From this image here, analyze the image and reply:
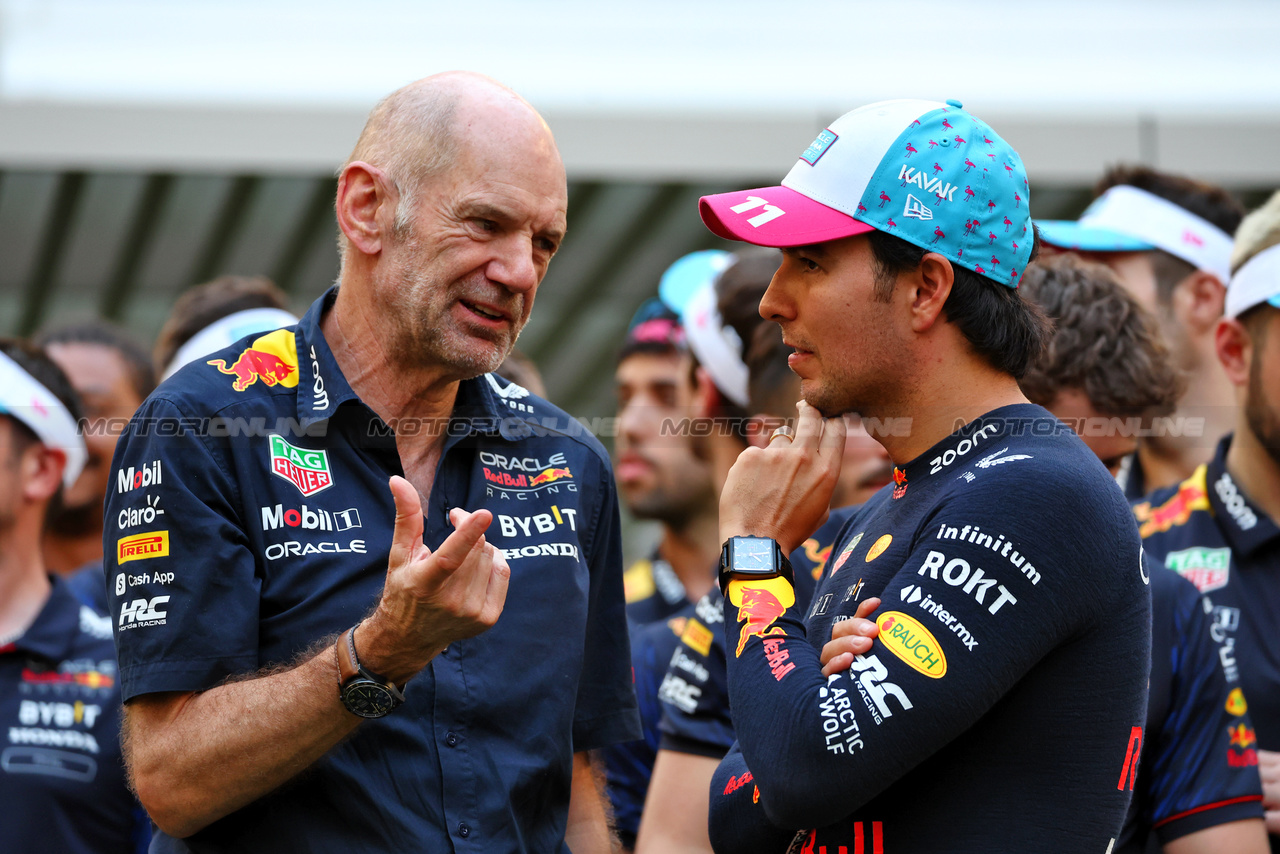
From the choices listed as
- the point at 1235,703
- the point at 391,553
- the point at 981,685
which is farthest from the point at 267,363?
the point at 1235,703

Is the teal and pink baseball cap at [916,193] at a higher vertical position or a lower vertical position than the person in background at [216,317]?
higher

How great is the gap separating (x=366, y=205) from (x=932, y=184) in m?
1.23

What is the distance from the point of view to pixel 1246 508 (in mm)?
3656

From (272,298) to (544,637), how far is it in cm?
319

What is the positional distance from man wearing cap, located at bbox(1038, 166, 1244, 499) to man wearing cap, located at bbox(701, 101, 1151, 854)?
2.46 m

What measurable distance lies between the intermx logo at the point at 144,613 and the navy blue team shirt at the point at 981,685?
1.03 meters

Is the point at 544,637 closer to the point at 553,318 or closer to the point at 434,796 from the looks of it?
the point at 434,796

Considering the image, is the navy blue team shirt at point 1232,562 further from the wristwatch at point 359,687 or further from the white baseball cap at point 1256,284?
the wristwatch at point 359,687

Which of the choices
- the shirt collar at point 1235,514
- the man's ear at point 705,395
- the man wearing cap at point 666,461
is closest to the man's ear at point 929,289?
the shirt collar at point 1235,514

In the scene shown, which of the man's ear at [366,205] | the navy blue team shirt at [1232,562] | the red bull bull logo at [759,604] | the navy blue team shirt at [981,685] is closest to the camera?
the navy blue team shirt at [981,685]

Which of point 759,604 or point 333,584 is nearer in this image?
point 759,604

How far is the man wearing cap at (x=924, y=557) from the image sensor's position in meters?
2.04

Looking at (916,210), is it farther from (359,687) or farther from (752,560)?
(359,687)

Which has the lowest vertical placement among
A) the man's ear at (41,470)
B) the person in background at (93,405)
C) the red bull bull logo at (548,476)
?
the person in background at (93,405)
